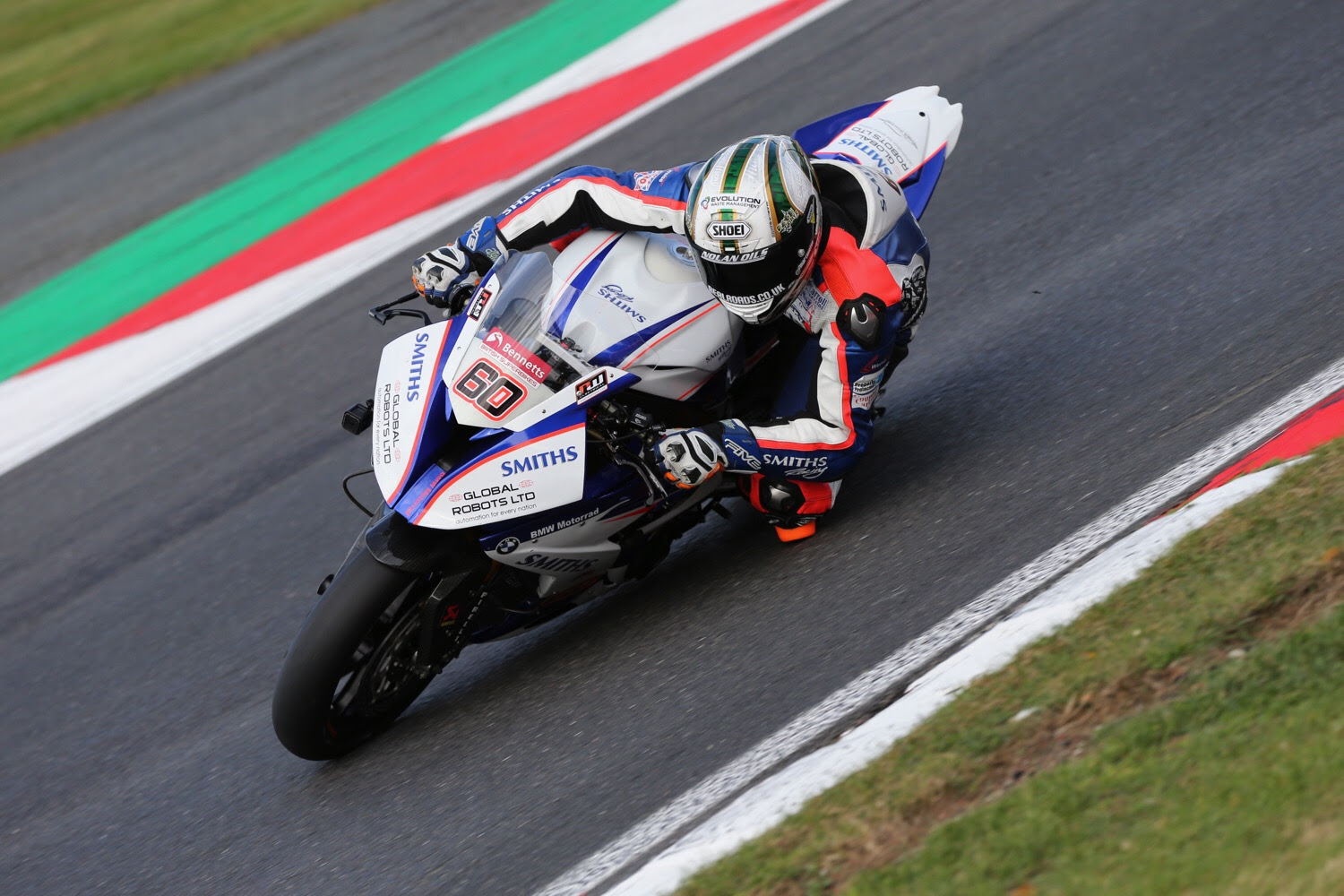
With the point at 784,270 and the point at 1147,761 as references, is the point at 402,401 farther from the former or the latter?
the point at 1147,761

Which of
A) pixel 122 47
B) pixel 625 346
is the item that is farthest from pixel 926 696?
pixel 122 47

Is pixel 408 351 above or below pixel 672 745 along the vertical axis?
above

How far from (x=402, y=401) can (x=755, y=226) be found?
1.21m

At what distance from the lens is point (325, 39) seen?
1197 cm

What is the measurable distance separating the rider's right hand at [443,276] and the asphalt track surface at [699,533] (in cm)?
125

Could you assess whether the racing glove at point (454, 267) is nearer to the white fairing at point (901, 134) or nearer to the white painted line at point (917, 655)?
the white fairing at point (901, 134)

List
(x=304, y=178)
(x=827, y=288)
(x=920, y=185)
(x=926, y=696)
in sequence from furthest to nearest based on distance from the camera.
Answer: (x=304, y=178), (x=920, y=185), (x=827, y=288), (x=926, y=696)

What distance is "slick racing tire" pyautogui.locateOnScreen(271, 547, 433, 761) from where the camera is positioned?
13.6ft

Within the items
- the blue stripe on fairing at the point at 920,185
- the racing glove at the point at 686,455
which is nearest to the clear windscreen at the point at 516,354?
the racing glove at the point at 686,455

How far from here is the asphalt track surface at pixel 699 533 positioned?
4258 mm

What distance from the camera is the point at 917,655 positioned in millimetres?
4094

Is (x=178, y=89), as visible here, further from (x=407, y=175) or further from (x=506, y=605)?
(x=506, y=605)

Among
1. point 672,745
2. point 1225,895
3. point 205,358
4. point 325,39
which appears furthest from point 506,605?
point 325,39

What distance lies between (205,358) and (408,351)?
3.82 metres
